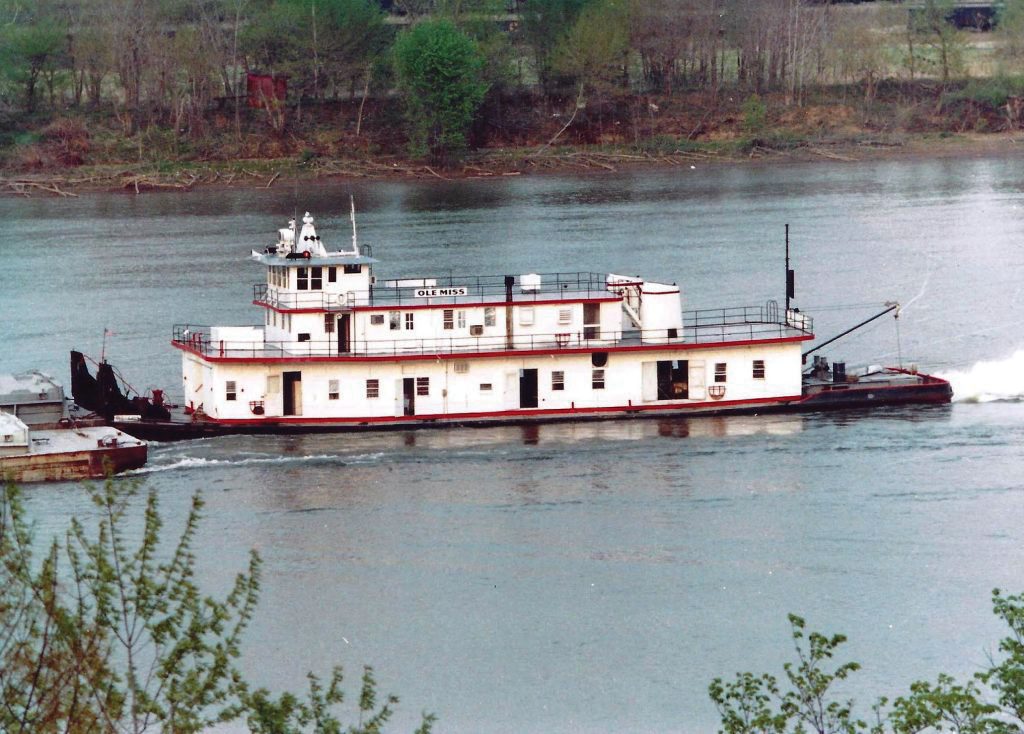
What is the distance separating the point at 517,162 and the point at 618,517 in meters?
73.6

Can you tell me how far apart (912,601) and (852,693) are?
4.32 metres

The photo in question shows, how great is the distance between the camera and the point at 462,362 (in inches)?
1917

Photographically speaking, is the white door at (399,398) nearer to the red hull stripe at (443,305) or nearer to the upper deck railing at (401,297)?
the red hull stripe at (443,305)

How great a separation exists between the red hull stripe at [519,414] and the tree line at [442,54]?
61.3 m

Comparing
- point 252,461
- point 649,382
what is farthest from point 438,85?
point 252,461

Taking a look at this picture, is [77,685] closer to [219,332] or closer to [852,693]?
[852,693]

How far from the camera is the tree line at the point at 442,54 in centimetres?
11400

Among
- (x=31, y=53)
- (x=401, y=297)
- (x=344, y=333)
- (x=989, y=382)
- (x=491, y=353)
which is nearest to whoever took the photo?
(x=491, y=353)

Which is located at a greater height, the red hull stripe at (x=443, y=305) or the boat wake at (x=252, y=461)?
the red hull stripe at (x=443, y=305)

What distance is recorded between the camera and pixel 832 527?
3953 centimetres

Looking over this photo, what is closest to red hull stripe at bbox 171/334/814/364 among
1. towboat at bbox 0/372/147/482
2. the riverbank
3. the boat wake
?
the boat wake

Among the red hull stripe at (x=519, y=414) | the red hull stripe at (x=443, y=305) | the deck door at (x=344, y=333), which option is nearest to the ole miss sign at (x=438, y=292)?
the red hull stripe at (x=443, y=305)

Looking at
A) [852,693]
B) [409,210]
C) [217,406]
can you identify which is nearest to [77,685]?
[852,693]

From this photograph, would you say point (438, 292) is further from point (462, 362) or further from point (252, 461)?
point (252, 461)
